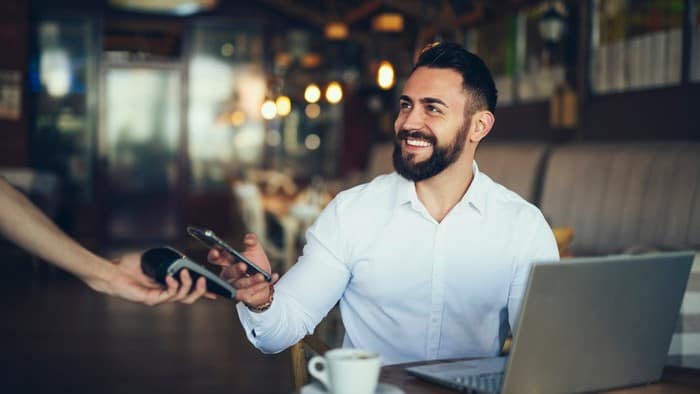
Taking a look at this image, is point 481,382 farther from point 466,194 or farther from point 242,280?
point 466,194

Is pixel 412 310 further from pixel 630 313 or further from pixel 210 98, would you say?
pixel 210 98

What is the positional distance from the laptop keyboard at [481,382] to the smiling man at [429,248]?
1.59 feet

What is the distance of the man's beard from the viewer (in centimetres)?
205

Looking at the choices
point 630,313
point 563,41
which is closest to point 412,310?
point 630,313

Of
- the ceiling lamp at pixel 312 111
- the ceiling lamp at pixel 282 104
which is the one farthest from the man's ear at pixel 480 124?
the ceiling lamp at pixel 312 111

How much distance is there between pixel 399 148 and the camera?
208 centimetres

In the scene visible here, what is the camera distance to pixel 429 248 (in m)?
2.03

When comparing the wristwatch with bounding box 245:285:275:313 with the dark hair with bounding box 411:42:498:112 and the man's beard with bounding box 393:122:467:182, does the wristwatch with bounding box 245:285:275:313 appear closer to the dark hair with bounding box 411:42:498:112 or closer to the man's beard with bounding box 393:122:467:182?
the man's beard with bounding box 393:122:467:182

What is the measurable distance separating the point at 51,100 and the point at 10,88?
550mm

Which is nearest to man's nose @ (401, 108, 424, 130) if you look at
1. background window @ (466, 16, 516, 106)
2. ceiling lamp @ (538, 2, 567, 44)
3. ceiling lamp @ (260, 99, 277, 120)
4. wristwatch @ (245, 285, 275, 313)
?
wristwatch @ (245, 285, 275, 313)

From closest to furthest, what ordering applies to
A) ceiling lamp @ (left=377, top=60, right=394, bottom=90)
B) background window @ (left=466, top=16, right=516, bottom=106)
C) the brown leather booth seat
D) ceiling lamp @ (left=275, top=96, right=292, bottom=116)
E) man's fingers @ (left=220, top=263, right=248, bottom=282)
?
man's fingers @ (left=220, top=263, right=248, bottom=282) < the brown leather booth seat < ceiling lamp @ (left=377, top=60, right=394, bottom=90) < background window @ (left=466, top=16, right=516, bottom=106) < ceiling lamp @ (left=275, top=96, right=292, bottom=116)

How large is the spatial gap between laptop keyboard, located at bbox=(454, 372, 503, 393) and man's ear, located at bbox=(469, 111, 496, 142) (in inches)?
29.8

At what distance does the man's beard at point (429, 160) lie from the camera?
2053 mm

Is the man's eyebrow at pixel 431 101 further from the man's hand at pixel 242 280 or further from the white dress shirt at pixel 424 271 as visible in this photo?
the man's hand at pixel 242 280
